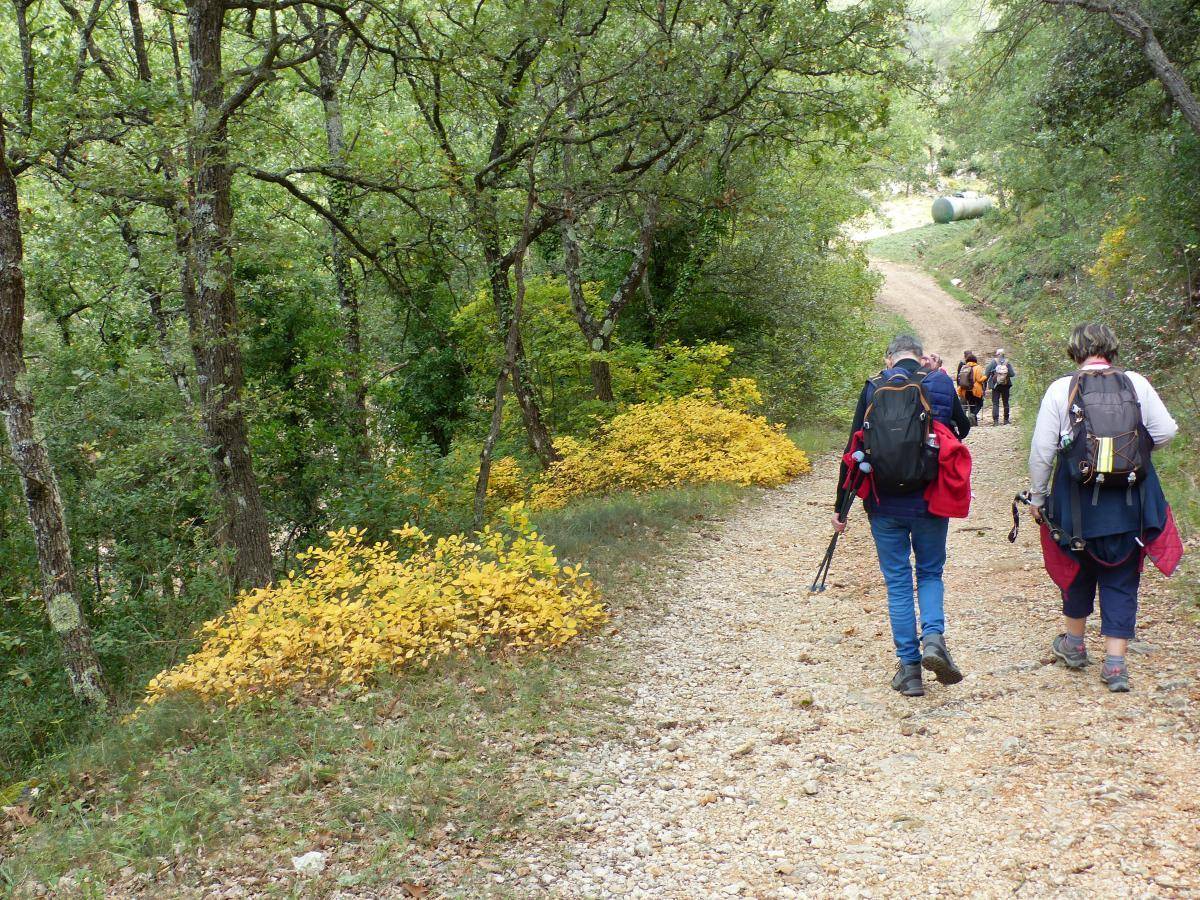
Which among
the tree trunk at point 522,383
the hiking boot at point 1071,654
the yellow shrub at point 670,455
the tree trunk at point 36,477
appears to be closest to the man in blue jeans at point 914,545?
the hiking boot at point 1071,654

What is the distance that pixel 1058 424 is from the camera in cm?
452

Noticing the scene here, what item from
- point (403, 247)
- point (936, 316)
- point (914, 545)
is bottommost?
point (914, 545)

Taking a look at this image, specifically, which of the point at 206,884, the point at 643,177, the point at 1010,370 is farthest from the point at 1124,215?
the point at 206,884

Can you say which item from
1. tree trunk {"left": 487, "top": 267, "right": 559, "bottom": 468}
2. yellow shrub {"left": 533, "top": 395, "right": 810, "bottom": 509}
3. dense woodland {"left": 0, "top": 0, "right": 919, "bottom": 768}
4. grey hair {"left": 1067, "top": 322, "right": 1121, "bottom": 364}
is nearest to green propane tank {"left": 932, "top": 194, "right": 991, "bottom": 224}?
dense woodland {"left": 0, "top": 0, "right": 919, "bottom": 768}

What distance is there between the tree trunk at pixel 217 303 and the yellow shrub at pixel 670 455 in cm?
494

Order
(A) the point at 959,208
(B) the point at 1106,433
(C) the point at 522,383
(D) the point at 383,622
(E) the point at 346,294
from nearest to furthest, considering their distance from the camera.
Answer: (B) the point at 1106,433 < (D) the point at 383,622 < (E) the point at 346,294 < (C) the point at 522,383 < (A) the point at 959,208

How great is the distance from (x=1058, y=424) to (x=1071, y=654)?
4.82 ft

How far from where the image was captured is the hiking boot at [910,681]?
4898mm

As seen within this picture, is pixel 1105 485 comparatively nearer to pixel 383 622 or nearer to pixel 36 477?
pixel 383 622

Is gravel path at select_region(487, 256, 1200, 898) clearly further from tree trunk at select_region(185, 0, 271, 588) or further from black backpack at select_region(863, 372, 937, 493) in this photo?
tree trunk at select_region(185, 0, 271, 588)

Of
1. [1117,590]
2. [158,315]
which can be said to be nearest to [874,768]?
[1117,590]

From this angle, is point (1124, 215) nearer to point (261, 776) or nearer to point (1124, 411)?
point (1124, 411)

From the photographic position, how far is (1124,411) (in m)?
4.30

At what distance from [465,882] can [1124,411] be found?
4.07 metres
